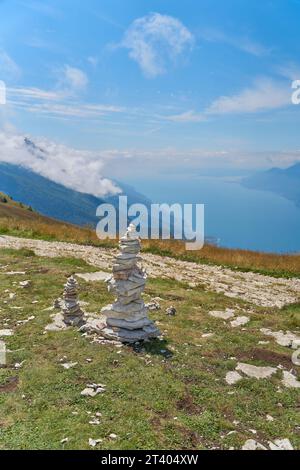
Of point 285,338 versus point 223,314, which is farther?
point 223,314

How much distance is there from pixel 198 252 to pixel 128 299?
20732mm

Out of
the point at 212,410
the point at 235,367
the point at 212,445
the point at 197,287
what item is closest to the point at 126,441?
the point at 212,445

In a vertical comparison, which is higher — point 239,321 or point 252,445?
point 239,321

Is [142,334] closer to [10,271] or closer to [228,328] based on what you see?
[228,328]

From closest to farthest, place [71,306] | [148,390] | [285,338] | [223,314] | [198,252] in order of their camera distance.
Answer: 1. [148,390]
2. [71,306]
3. [285,338]
4. [223,314]
5. [198,252]

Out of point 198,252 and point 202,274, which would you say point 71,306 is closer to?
point 202,274

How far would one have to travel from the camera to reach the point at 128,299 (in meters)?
14.0

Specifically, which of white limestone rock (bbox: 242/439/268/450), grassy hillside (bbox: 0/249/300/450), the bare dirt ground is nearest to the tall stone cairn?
grassy hillside (bbox: 0/249/300/450)

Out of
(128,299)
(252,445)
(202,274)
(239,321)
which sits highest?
(128,299)

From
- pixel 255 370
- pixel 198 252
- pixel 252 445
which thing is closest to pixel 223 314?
pixel 255 370

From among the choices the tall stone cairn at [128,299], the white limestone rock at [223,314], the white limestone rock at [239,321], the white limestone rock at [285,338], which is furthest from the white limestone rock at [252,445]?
the white limestone rock at [223,314]

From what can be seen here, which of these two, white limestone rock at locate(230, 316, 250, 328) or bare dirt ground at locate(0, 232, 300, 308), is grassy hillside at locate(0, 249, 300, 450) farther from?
bare dirt ground at locate(0, 232, 300, 308)

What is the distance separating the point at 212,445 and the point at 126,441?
1.77 meters
